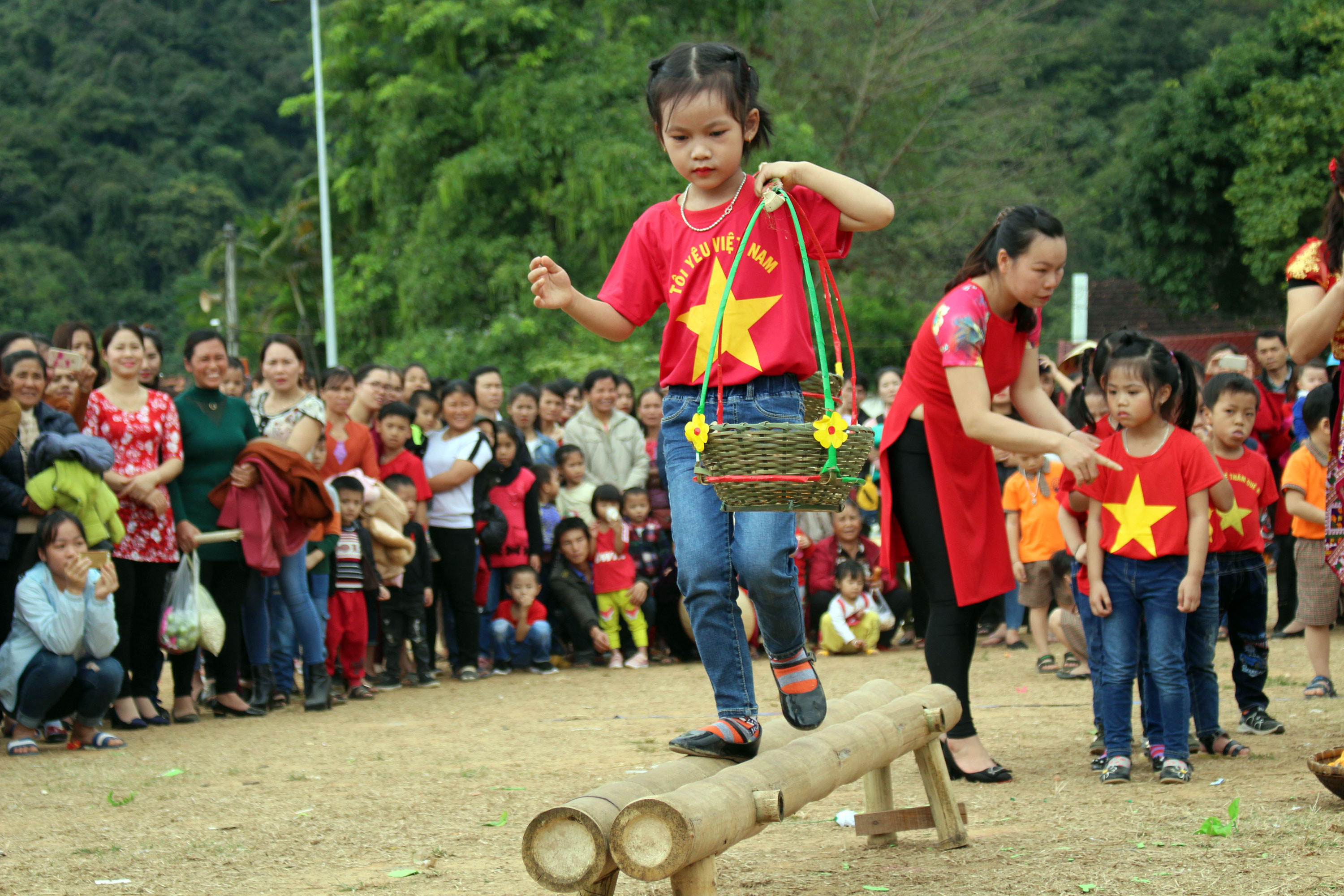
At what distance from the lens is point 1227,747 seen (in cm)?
577

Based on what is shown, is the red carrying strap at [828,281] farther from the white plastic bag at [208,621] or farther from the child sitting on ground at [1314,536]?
the white plastic bag at [208,621]

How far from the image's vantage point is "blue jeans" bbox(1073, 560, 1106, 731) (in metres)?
5.50

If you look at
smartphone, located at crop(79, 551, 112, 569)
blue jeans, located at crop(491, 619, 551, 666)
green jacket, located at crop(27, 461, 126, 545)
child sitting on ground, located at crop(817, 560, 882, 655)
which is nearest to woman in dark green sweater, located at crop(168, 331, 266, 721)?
green jacket, located at crop(27, 461, 126, 545)

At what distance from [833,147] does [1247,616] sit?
24.7m

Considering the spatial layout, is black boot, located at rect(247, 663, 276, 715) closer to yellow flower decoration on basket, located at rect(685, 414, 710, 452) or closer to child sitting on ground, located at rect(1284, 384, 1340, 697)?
yellow flower decoration on basket, located at rect(685, 414, 710, 452)

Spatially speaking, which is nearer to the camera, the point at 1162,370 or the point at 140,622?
the point at 1162,370

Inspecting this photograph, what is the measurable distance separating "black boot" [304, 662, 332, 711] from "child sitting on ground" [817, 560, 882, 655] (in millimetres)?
4067

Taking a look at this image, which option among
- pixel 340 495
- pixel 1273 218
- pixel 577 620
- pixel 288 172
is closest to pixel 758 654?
pixel 577 620

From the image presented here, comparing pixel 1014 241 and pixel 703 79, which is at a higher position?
pixel 703 79

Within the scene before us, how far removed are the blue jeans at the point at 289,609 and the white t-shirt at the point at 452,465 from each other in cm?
141

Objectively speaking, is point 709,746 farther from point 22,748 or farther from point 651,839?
point 22,748

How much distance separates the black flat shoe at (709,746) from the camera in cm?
378

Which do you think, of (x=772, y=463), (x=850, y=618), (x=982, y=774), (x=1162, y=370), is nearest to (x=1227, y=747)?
(x=982, y=774)

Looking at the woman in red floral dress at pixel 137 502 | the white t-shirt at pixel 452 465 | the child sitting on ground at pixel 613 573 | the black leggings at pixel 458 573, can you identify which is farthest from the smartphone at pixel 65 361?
the child sitting on ground at pixel 613 573
